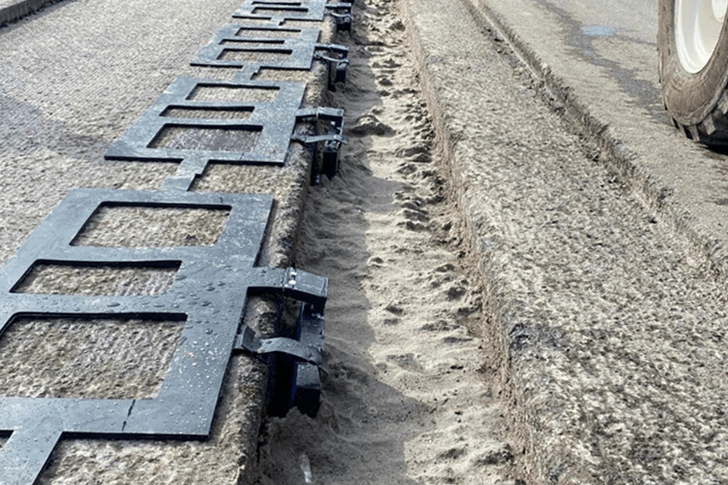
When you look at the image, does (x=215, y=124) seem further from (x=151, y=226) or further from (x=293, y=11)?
(x=293, y=11)

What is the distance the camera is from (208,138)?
349 centimetres

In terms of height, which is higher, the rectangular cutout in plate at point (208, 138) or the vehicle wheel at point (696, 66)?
the vehicle wheel at point (696, 66)

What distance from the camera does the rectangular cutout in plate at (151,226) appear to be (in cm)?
249

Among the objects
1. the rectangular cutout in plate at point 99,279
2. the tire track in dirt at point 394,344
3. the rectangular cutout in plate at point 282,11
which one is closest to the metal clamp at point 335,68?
the tire track in dirt at point 394,344

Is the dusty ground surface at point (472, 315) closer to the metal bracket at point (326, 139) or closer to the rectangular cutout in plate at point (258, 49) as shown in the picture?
the metal bracket at point (326, 139)

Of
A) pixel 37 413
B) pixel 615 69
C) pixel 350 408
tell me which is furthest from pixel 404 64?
pixel 37 413

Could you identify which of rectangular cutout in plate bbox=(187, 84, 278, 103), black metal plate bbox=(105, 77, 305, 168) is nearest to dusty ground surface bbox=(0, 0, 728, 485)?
black metal plate bbox=(105, 77, 305, 168)

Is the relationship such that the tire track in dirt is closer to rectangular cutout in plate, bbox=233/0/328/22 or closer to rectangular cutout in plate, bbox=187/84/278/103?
rectangular cutout in plate, bbox=187/84/278/103

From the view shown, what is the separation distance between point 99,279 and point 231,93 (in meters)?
2.09

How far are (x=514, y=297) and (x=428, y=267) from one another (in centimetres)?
66

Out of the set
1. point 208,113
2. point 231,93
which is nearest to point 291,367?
point 208,113

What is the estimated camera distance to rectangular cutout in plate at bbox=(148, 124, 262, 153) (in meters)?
3.36

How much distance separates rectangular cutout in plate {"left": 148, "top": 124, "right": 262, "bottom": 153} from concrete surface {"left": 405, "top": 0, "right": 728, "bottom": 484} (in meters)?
0.91

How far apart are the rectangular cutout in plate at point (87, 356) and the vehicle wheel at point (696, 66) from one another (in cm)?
222
